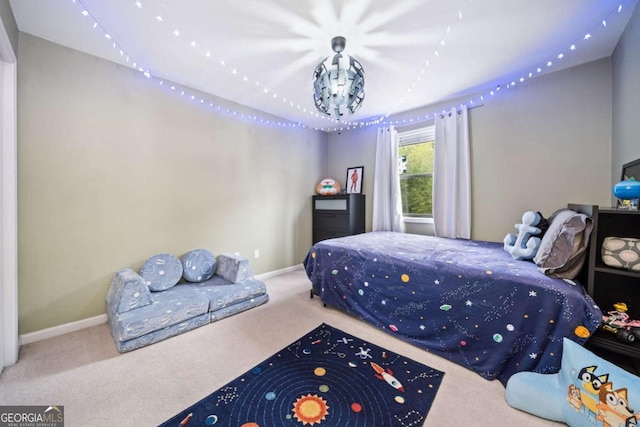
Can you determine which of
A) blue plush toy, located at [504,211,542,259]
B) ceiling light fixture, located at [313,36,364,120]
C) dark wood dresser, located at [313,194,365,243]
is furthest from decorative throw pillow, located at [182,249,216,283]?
blue plush toy, located at [504,211,542,259]

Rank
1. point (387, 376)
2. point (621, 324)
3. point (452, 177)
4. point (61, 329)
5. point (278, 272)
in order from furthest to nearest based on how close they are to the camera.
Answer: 1. point (278, 272)
2. point (452, 177)
3. point (61, 329)
4. point (387, 376)
5. point (621, 324)

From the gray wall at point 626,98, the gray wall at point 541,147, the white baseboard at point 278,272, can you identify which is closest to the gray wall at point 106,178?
the white baseboard at point 278,272

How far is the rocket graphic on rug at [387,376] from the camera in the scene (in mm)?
1546

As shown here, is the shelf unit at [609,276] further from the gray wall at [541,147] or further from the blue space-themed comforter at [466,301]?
the gray wall at [541,147]

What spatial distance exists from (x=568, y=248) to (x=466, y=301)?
26.6 inches

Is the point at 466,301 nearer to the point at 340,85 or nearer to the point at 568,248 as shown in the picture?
the point at 568,248

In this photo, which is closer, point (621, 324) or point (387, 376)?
point (621, 324)

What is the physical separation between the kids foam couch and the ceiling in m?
2.00

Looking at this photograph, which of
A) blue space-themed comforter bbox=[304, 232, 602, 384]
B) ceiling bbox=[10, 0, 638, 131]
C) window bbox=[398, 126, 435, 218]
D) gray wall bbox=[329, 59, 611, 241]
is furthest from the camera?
window bbox=[398, 126, 435, 218]

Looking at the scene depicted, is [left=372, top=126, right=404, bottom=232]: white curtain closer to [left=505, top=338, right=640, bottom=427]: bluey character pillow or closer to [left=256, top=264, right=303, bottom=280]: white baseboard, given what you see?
[left=256, top=264, right=303, bottom=280]: white baseboard

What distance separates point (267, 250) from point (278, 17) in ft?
9.28

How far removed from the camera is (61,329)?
2129mm

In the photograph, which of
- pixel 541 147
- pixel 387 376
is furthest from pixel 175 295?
pixel 541 147

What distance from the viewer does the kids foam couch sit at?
196 cm
